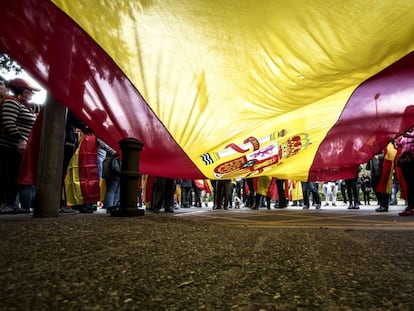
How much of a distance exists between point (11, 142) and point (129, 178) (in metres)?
1.99

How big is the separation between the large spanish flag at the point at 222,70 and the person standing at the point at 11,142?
58.9 inches

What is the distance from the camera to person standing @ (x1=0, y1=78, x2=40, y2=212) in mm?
3529

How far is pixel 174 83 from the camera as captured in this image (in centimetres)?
268

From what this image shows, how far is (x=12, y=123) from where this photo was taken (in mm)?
3543

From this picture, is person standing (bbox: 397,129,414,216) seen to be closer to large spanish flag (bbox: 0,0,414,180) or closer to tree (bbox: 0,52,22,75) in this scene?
large spanish flag (bbox: 0,0,414,180)

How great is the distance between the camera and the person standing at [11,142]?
3529mm

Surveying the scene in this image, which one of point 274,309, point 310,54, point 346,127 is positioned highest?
point 310,54

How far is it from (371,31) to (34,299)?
2.60m

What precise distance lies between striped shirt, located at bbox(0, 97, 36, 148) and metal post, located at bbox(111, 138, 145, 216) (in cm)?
177

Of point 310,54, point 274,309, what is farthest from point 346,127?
point 274,309

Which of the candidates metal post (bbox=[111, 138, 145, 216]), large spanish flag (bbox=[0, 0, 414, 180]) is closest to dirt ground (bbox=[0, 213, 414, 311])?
metal post (bbox=[111, 138, 145, 216])

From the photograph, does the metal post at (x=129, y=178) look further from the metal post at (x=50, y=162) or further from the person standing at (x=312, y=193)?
the person standing at (x=312, y=193)

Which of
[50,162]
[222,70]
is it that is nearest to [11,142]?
[50,162]

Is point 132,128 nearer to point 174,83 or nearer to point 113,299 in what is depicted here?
point 174,83
